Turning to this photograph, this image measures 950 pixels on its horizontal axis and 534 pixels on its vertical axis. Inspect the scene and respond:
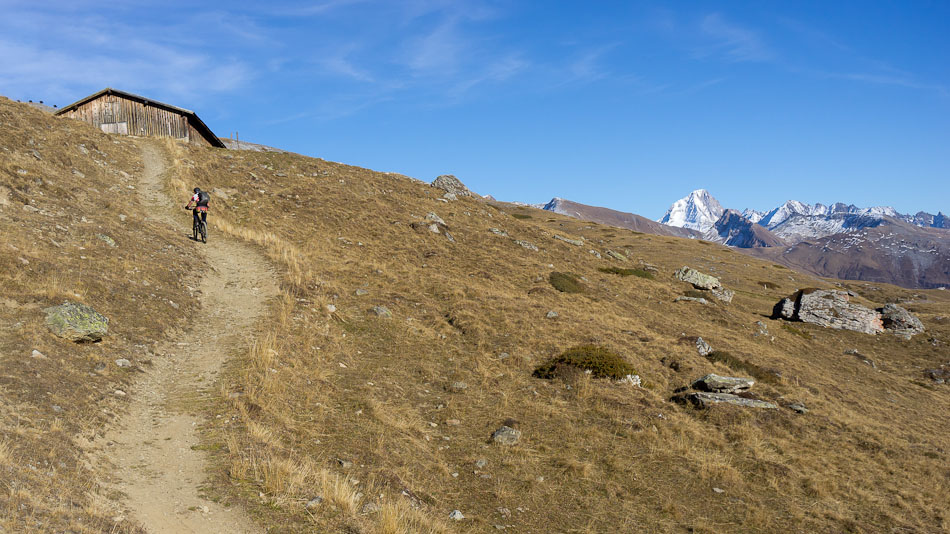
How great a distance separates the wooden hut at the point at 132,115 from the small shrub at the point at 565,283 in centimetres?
4387

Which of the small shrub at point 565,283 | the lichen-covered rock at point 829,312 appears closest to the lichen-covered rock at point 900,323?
the lichen-covered rock at point 829,312

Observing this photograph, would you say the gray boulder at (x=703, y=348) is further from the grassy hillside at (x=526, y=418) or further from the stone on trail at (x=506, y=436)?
the stone on trail at (x=506, y=436)

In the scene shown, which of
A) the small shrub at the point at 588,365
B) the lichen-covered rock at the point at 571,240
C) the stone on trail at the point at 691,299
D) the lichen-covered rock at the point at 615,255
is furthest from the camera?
the lichen-covered rock at the point at 615,255

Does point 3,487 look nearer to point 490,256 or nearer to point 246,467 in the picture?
point 246,467

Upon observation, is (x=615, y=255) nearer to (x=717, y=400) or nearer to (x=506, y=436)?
(x=717, y=400)

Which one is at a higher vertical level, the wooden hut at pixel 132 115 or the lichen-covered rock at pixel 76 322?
the wooden hut at pixel 132 115

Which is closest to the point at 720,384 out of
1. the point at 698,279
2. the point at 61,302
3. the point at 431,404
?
the point at 431,404

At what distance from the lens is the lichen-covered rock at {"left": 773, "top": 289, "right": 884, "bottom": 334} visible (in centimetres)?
4100

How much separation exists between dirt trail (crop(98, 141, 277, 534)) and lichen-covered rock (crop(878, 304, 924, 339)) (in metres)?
47.9

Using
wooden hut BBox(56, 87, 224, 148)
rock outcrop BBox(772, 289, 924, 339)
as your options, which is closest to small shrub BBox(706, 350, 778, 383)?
rock outcrop BBox(772, 289, 924, 339)

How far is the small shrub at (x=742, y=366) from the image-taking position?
22453 mm

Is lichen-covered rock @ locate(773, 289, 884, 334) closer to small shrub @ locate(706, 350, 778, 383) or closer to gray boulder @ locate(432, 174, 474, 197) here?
small shrub @ locate(706, 350, 778, 383)

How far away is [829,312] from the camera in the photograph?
41781mm

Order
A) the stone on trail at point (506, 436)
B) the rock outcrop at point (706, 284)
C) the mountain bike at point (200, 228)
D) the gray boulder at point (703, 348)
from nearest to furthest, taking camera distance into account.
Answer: the stone on trail at point (506, 436) → the gray boulder at point (703, 348) → the mountain bike at point (200, 228) → the rock outcrop at point (706, 284)
